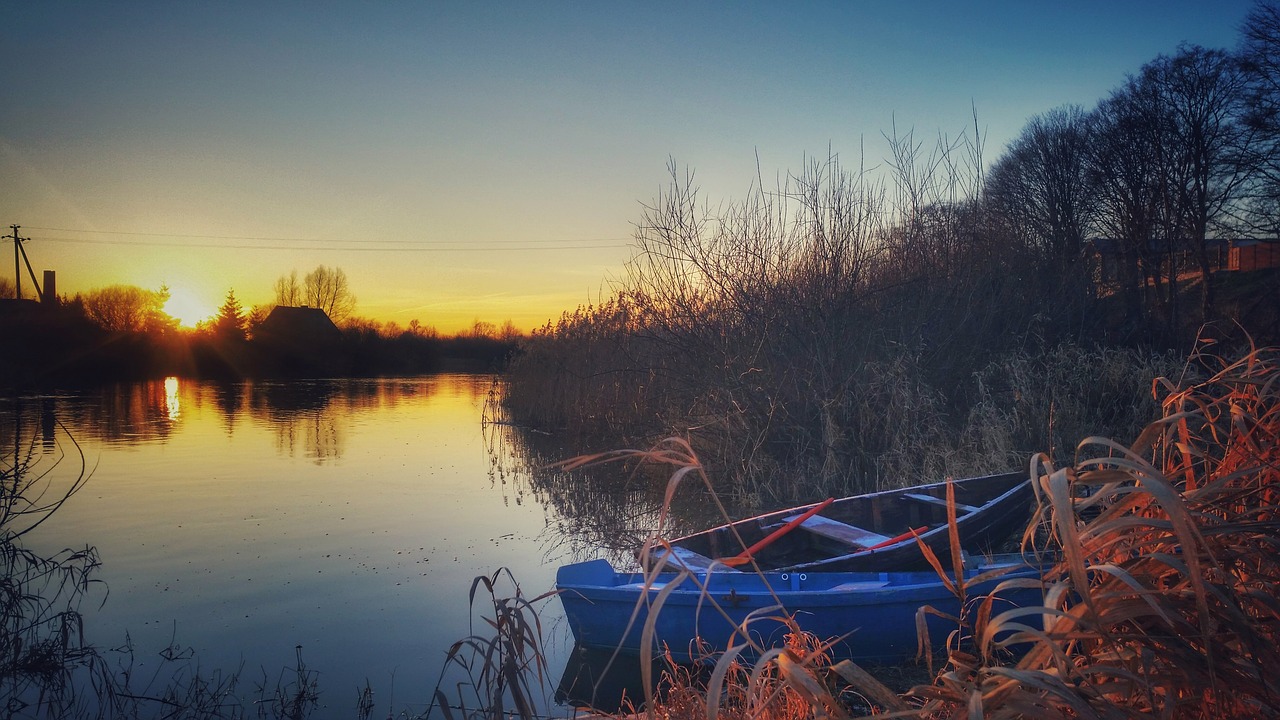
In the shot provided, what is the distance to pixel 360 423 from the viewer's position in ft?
61.6

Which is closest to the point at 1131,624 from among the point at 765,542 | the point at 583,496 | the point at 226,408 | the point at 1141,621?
the point at 1141,621

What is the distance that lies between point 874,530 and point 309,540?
5.86 m

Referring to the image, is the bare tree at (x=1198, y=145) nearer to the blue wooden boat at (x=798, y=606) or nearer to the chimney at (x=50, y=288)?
the blue wooden boat at (x=798, y=606)

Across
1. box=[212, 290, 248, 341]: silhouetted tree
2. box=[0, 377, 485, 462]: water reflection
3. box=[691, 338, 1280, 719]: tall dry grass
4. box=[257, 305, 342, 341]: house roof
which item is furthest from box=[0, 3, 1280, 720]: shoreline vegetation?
box=[257, 305, 342, 341]: house roof

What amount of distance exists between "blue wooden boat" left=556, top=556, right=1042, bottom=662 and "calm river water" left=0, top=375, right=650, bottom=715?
760 mm

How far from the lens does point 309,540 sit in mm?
8320

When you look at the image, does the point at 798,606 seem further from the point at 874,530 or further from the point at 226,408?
the point at 226,408

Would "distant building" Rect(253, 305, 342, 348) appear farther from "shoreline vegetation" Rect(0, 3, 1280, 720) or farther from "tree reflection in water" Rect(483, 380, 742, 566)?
"tree reflection in water" Rect(483, 380, 742, 566)

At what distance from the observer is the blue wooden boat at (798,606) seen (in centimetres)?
456

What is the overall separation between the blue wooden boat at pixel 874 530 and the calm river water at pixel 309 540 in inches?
61.1

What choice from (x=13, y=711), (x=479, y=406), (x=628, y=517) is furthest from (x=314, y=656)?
(x=479, y=406)

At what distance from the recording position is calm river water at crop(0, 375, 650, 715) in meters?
5.51

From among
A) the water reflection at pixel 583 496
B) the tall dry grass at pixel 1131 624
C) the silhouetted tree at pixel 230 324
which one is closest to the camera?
the tall dry grass at pixel 1131 624

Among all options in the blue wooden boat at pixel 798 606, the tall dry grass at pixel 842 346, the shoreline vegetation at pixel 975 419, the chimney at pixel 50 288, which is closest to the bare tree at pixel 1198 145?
the shoreline vegetation at pixel 975 419
